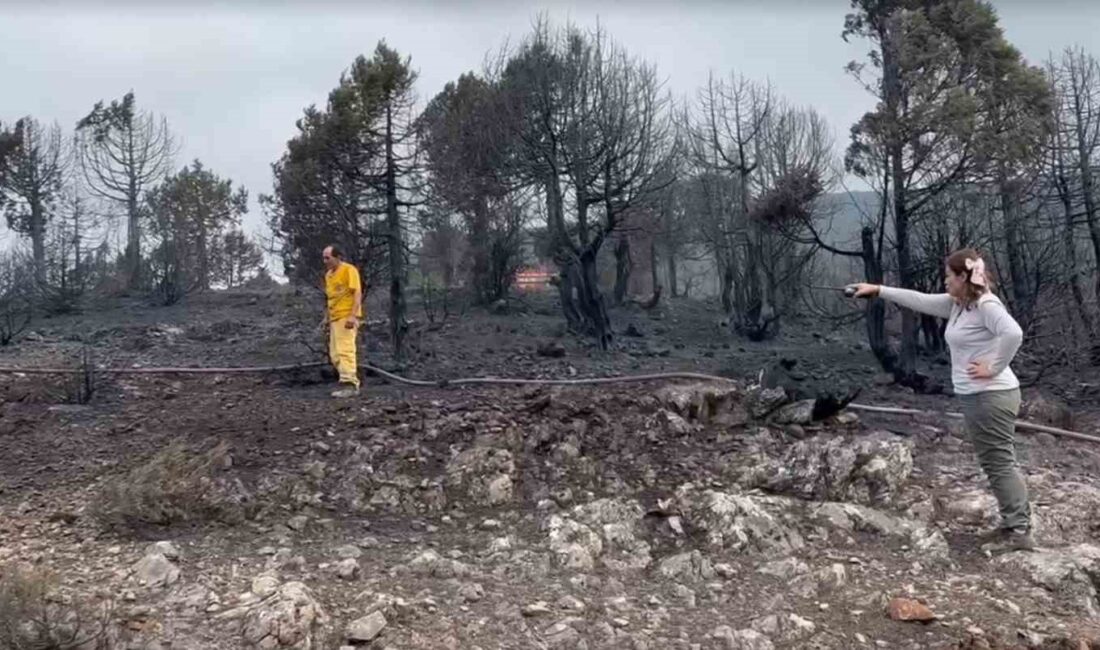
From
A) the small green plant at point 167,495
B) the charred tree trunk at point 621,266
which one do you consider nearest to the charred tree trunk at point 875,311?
the small green plant at point 167,495

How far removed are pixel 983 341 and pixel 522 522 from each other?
2.65 metres

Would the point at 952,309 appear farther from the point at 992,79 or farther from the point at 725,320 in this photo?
the point at 725,320

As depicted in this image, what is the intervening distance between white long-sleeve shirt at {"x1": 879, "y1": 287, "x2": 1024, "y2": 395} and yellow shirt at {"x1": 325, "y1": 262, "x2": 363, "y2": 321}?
4.74 m

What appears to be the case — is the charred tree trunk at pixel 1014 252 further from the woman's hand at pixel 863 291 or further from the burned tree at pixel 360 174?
the burned tree at pixel 360 174

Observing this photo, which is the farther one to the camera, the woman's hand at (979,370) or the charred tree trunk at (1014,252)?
the charred tree trunk at (1014,252)

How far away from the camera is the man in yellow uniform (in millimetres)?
7859

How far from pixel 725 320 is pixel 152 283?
33.3 feet

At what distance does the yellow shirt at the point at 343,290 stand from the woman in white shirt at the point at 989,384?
478 cm

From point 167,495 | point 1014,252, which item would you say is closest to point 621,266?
point 1014,252

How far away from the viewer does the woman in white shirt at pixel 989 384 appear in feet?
15.6

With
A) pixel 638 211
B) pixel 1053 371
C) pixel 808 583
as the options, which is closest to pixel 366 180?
pixel 638 211

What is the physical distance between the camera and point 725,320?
16156 mm

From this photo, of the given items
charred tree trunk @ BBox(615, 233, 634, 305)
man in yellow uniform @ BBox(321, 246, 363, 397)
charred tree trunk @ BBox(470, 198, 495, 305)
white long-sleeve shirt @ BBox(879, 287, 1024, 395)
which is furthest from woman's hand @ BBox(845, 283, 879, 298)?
charred tree trunk @ BBox(615, 233, 634, 305)

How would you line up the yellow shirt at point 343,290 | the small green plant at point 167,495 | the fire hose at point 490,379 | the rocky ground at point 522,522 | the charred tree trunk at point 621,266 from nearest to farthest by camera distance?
the rocky ground at point 522,522 → the small green plant at point 167,495 → the fire hose at point 490,379 → the yellow shirt at point 343,290 → the charred tree trunk at point 621,266
